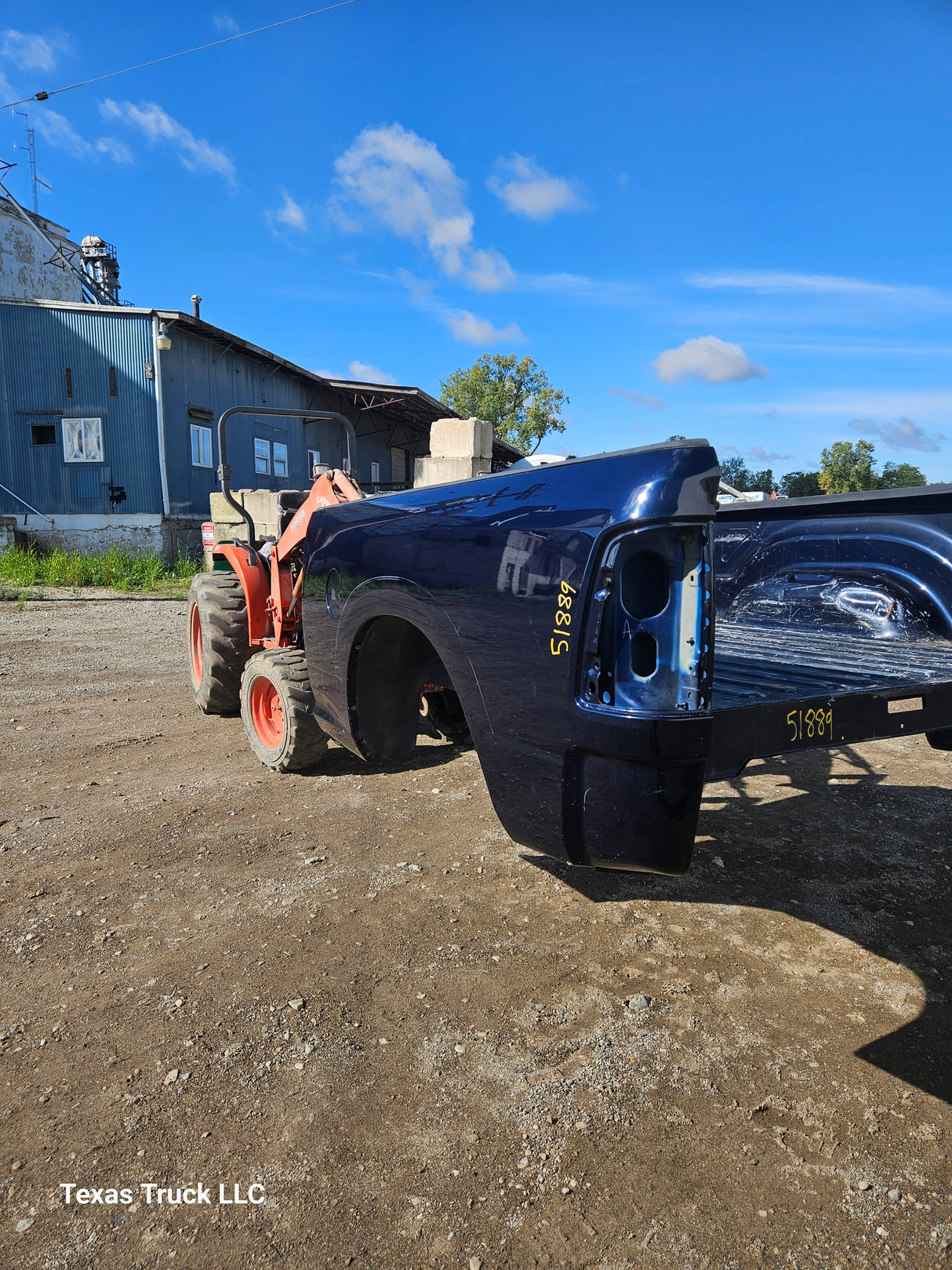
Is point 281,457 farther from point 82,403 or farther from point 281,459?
point 82,403

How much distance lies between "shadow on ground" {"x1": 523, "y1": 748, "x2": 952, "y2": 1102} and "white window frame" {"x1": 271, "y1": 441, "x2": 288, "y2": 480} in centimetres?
1942

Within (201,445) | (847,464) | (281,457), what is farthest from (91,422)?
(847,464)

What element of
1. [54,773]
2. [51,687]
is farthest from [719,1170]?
[51,687]

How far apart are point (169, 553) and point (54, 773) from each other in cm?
1405

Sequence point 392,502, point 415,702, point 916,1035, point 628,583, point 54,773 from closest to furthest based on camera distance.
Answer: point 628,583 < point 916,1035 < point 392,502 < point 415,702 < point 54,773

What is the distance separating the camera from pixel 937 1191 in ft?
5.86

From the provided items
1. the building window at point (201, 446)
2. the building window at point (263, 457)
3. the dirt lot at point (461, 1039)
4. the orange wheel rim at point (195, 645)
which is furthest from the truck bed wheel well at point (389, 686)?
the building window at point (263, 457)

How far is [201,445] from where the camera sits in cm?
1889

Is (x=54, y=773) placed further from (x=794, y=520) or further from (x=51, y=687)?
(x=794, y=520)

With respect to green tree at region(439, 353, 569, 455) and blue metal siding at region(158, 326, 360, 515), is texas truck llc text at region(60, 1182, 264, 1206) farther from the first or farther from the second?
green tree at region(439, 353, 569, 455)

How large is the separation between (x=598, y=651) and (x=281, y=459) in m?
21.6

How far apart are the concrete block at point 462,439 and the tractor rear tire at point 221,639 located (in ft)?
11.6

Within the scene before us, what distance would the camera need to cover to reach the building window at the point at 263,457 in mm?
21016

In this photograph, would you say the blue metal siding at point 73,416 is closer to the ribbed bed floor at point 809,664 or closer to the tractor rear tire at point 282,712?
the tractor rear tire at point 282,712
